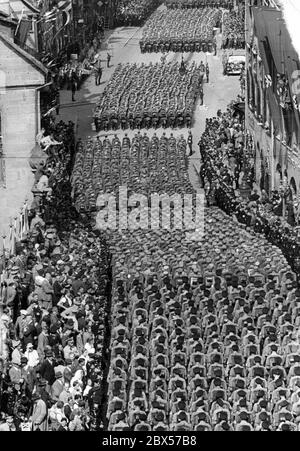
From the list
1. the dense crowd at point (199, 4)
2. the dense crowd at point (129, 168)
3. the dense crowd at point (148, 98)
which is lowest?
the dense crowd at point (199, 4)

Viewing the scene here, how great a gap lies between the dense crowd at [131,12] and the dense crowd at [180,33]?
1.45 m

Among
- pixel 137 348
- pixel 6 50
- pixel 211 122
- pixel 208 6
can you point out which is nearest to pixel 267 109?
pixel 211 122

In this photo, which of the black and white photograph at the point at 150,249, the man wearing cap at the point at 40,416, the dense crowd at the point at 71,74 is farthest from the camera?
the dense crowd at the point at 71,74

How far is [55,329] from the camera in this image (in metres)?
37.9

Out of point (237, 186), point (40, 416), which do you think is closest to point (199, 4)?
point (237, 186)

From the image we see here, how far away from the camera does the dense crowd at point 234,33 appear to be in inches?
4003

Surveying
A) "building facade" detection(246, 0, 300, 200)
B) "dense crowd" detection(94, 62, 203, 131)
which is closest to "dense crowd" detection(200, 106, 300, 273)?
"building facade" detection(246, 0, 300, 200)

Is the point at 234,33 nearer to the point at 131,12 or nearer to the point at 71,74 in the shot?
the point at 131,12

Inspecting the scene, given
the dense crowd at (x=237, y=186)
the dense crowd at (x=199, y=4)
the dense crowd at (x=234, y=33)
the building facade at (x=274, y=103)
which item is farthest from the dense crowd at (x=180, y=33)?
the building facade at (x=274, y=103)

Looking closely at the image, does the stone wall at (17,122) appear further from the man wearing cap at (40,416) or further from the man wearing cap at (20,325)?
the man wearing cap at (40,416)

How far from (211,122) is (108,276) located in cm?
2744

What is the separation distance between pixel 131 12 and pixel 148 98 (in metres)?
41.3

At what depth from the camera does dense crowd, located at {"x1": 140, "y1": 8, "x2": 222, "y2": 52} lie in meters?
103

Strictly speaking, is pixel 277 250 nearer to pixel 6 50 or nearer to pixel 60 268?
pixel 60 268
